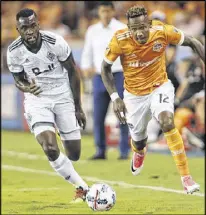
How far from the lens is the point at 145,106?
11172 mm

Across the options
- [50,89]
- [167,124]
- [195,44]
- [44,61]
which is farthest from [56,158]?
[195,44]

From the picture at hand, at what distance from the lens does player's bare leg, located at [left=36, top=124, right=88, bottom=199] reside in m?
10.5

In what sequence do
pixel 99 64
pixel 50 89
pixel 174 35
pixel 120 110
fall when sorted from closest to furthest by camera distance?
pixel 120 110
pixel 174 35
pixel 50 89
pixel 99 64

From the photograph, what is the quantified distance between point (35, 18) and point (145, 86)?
1.70 m

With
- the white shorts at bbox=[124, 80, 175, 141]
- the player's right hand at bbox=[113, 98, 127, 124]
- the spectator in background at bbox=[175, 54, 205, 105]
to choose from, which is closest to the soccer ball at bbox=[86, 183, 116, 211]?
the player's right hand at bbox=[113, 98, 127, 124]

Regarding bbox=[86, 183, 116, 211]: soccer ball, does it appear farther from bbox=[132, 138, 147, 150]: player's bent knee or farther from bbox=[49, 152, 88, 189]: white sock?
bbox=[132, 138, 147, 150]: player's bent knee

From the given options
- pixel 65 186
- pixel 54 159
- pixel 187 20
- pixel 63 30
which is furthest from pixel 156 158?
pixel 63 30

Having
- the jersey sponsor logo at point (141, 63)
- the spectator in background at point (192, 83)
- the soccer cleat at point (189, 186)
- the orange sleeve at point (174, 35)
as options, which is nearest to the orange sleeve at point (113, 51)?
the jersey sponsor logo at point (141, 63)

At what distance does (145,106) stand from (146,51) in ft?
2.94

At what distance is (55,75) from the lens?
1087cm

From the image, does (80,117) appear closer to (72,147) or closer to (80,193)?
(72,147)

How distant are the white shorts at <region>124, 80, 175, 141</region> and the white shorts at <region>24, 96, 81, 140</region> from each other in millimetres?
713

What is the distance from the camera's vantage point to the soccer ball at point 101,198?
1007 centimetres

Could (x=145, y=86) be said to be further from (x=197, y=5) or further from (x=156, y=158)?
(x=197, y=5)
